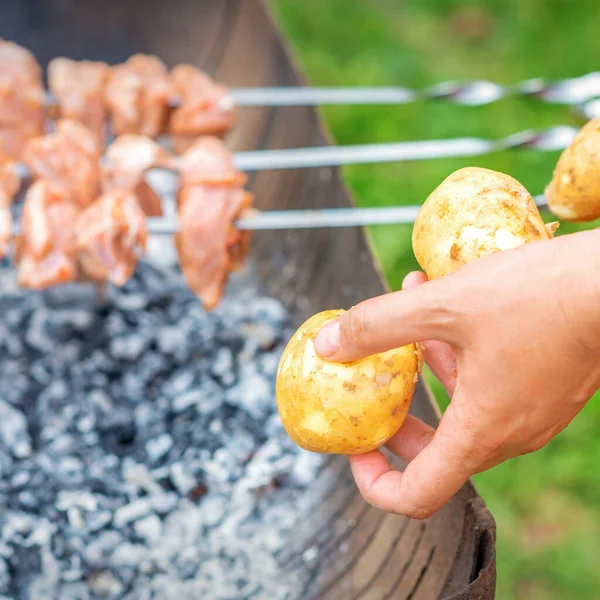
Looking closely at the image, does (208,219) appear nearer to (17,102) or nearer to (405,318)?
(17,102)

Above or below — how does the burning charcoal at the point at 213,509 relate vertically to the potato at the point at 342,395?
below

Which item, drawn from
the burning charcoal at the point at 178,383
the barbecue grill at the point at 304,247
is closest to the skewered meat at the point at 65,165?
the burning charcoal at the point at 178,383

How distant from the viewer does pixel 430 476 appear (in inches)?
47.2

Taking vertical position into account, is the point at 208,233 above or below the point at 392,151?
below

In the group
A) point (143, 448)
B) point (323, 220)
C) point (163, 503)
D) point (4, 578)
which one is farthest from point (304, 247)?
point (4, 578)

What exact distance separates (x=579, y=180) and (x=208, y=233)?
105cm

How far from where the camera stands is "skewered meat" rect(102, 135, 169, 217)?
230 centimetres

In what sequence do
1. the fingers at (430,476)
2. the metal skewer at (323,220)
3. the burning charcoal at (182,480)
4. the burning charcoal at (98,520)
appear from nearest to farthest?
the fingers at (430,476) < the burning charcoal at (98,520) < the burning charcoal at (182,480) < the metal skewer at (323,220)

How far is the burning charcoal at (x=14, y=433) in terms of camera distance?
82.4 inches

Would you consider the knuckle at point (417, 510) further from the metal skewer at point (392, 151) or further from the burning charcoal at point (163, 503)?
the metal skewer at point (392, 151)

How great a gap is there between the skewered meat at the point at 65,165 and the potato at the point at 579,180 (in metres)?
1.35

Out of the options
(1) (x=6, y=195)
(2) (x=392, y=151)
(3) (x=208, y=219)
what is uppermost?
(1) (x=6, y=195)

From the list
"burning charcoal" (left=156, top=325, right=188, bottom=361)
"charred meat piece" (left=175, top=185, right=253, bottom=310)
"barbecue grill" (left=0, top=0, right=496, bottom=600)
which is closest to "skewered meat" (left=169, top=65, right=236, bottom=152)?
"barbecue grill" (left=0, top=0, right=496, bottom=600)

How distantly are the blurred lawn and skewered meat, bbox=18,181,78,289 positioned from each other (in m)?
1.58
